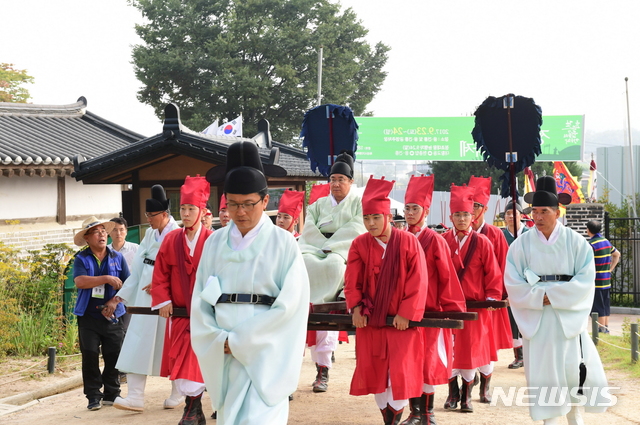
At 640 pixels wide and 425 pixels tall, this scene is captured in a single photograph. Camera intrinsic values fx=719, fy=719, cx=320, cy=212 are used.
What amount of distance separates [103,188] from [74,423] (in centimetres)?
1071

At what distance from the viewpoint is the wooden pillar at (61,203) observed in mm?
15180

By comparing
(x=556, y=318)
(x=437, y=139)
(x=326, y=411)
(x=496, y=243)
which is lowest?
(x=326, y=411)

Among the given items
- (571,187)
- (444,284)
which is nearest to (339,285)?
(444,284)

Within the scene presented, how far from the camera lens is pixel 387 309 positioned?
577 cm

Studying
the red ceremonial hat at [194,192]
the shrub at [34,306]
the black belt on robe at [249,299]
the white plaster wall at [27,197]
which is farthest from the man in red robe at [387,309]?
the white plaster wall at [27,197]

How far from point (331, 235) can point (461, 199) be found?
1.39 meters

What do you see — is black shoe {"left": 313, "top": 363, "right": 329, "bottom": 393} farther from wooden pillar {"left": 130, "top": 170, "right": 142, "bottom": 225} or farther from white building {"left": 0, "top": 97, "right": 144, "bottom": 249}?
wooden pillar {"left": 130, "top": 170, "right": 142, "bottom": 225}

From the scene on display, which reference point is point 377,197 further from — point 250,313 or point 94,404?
point 94,404

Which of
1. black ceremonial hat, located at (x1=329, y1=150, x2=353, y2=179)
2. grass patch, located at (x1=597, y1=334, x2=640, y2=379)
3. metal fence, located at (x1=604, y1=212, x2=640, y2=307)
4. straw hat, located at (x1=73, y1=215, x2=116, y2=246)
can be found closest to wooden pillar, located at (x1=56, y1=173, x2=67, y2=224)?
straw hat, located at (x1=73, y1=215, x2=116, y2=246)

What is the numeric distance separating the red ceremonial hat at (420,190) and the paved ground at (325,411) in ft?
6.67

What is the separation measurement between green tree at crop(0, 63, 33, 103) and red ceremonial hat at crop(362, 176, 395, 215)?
88.8 feet

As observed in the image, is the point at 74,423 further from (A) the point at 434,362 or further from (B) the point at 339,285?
(A) the point at 434,362

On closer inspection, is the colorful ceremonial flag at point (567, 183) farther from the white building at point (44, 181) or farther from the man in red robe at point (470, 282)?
the man in red robe at point (470, 282)

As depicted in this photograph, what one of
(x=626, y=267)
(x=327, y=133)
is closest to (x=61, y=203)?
(x=327, y=133)
